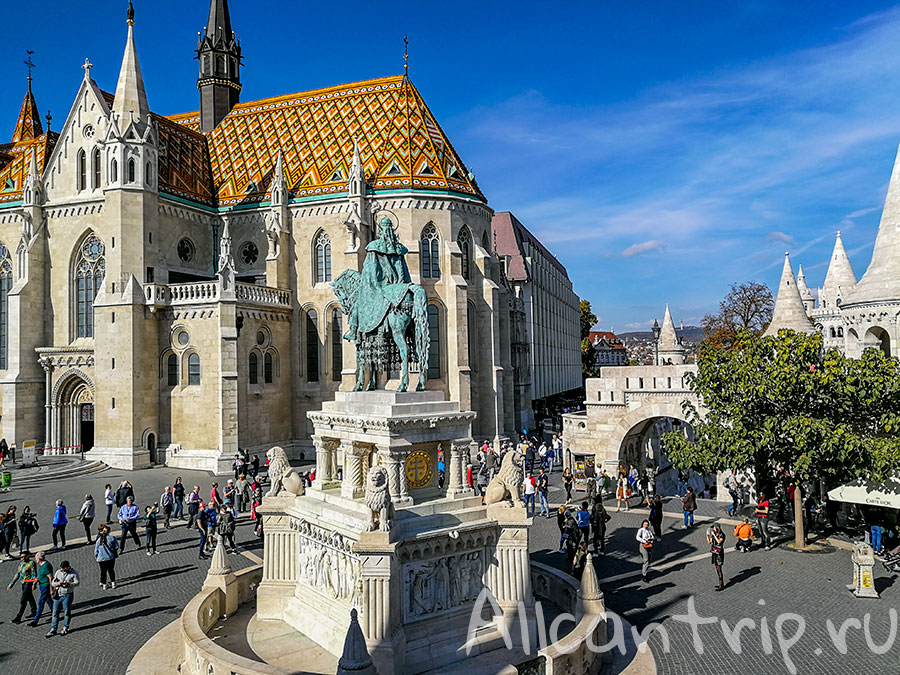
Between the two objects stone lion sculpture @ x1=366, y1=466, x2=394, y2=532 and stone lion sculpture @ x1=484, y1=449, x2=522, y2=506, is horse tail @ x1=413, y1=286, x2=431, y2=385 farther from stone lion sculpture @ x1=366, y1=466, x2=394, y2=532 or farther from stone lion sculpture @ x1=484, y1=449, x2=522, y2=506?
stone lion sculpture @ x1=366, y1=466, x2=394, y2=532

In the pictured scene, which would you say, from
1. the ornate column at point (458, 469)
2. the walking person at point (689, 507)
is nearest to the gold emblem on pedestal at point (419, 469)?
the ornate column at point (458, 469)

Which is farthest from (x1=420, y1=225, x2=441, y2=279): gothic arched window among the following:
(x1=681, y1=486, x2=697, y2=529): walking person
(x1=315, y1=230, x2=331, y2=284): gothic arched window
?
(x1=681, y1=486, x2=697, y2=529): walking person


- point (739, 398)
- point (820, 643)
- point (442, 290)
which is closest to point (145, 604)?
point (820, 643)

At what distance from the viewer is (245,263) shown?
34344 mm

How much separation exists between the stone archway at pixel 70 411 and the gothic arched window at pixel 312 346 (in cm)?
953

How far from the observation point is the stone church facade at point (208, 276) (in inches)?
1105

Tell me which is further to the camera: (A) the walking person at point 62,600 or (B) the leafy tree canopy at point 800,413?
(B) the leafy tree canopy at point 800,413

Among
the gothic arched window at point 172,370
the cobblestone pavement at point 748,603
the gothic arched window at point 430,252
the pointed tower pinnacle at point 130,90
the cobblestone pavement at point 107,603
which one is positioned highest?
the pointed tower pinnacle at point 130,90

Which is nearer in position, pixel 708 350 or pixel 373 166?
pixel 708 350

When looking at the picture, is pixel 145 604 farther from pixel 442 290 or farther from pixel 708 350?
pixel 442 290

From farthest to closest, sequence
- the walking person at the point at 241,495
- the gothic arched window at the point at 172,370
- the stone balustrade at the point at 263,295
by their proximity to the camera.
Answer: the stone balustrade at the point at 263,295 → the gothic arched window at the point at 172,370 → the walking person at the point at 241,495

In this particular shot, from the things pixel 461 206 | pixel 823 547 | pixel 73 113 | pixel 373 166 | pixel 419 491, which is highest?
pixel 73 113

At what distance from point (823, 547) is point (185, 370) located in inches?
946

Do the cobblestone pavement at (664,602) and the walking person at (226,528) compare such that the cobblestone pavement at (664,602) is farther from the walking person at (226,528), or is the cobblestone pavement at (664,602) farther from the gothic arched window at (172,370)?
the gothic arched window at (172,370)
